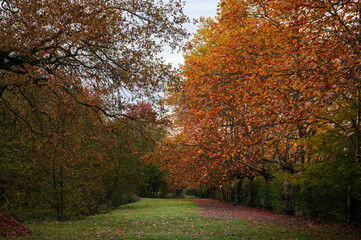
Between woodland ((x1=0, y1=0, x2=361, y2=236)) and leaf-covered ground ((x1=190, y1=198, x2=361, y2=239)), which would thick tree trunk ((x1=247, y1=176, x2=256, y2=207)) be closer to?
leaf-covered ground ((x1=190, y1=198, x2=361, y2=239))

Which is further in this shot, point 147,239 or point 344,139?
point 344,139

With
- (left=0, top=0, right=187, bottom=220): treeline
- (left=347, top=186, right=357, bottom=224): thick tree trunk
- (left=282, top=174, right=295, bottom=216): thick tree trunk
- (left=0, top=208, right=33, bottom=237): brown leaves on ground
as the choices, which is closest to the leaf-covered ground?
(left=347, top=186, right=357, bottom=224): thick tree trunk

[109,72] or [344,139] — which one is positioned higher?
[109,72]

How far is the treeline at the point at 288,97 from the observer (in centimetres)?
759

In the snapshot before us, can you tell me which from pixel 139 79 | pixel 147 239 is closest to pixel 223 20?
pixel 139 79

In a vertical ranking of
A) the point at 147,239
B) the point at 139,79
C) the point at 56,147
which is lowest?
the point at 147,239

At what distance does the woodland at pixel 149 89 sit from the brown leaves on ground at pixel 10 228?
8.17ft

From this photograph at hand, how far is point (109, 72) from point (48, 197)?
10.3 metres

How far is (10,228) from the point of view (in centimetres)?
936

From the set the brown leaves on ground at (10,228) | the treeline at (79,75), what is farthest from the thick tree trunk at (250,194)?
the brown leaves on ground at (10,228)

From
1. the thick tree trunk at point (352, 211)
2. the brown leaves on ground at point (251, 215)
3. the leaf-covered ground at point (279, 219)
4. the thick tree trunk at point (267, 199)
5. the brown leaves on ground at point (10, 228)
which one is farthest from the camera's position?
the thick tree trunk at point (267, 199)

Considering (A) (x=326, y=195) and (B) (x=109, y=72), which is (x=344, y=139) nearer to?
(A) (x=326, y=195)

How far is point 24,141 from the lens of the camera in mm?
12461

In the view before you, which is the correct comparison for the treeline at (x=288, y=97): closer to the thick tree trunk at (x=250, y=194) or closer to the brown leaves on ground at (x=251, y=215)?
the brown leaves on ground at (x=251, y=215)
